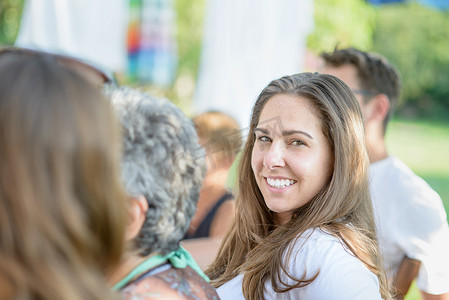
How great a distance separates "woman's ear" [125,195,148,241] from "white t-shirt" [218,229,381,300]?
2.12ft

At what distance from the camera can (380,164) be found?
9.46ft

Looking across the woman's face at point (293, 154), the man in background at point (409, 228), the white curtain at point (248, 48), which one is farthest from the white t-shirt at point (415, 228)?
the white curtain at point (248, 48)

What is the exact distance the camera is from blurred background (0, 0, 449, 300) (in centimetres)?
503

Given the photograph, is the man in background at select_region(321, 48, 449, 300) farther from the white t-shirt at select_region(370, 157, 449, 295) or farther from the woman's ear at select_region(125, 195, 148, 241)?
the woman's ear at select_region(125, 195, 148, 241)

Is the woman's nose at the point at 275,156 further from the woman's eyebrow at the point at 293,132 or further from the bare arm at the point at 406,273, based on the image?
the bare arm at the point at 406,273

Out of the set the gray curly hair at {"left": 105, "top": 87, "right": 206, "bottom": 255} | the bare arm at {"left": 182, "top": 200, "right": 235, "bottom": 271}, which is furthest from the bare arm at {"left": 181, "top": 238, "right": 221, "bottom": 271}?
the gray curly hair at {"left": 105, "top": 87, "right": 206, "bottom": 255}

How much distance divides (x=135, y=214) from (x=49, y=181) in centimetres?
29

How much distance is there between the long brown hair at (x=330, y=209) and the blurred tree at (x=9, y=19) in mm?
9732

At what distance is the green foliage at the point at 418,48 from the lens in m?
28.2

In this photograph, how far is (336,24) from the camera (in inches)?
561

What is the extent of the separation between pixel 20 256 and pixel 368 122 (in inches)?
100

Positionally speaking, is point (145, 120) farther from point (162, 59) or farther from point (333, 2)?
point (333, 2)

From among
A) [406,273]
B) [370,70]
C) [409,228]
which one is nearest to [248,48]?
[370,70]

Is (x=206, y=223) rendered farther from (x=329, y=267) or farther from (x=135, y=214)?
(x=135, y=214)
